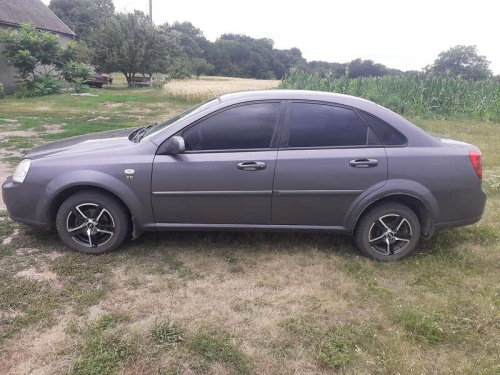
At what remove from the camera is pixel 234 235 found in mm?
4340

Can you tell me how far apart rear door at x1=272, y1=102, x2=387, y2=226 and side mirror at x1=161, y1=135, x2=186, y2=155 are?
863 millimetres

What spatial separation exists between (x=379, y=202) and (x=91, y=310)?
2.62 meters

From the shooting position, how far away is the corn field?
1534 cm

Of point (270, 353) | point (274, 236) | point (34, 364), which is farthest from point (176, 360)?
point (274, 236)

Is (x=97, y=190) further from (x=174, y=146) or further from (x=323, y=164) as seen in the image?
(x=323, y=164)

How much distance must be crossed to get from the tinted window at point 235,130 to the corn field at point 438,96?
13.0 meters

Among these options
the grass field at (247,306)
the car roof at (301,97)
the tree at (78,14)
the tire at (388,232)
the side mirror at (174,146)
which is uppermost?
the tree at (78,14)

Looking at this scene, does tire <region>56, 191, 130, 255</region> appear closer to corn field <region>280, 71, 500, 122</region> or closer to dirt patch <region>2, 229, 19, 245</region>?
dirt patch <region>2, 229, 19, 245</region>

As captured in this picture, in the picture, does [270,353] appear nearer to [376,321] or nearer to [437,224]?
[376,321]

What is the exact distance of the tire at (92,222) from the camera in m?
3.71

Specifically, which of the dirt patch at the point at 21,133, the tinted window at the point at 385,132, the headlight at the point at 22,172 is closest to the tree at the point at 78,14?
the dirt patch at the point at 21,133

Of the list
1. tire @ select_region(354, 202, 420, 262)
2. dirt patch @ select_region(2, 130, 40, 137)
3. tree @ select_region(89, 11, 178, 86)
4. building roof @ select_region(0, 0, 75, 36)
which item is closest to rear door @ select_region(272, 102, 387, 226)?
tire @ select_region(354, 202, 420, 262)

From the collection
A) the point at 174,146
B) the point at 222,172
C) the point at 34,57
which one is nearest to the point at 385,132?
the point at 222,172

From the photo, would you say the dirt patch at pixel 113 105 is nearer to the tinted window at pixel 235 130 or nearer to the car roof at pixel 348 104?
the car roof at pixel 348 104
